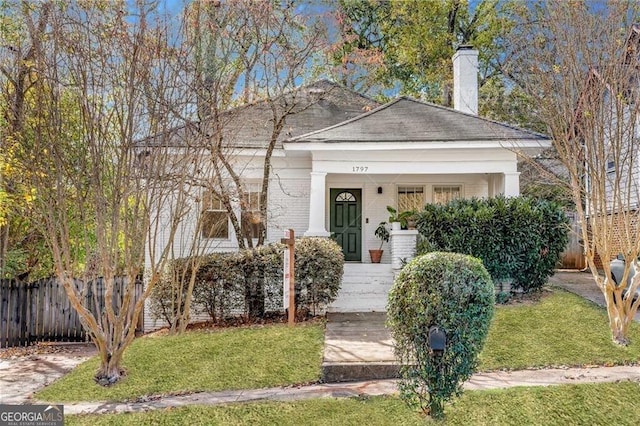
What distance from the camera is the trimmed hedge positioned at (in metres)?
9.55

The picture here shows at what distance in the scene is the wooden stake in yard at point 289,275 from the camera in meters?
8.70

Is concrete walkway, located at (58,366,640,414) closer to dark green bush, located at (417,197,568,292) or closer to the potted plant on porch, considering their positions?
dark green bush, located at (417,197,568,292)

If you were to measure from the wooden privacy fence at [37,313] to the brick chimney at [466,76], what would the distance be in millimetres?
10334

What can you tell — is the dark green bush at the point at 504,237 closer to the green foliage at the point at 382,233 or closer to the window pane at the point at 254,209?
the green foliage at the point at 382,233

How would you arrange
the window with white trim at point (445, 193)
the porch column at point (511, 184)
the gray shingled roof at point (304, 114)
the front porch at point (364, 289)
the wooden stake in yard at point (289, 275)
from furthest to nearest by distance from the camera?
the window with white trim at point (445, 193) → the gray shingled roof at point (304, 114) → the porch column at point (511, 184) → the front porch at point (364, 289) → the wooden stake in yard at point (289, 275)

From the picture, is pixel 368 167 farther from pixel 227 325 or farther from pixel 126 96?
pixel 126 96

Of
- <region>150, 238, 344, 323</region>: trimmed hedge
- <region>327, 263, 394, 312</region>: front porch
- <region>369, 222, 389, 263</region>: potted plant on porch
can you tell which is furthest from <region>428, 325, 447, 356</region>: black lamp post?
<region>369, 222, 389, 263</region>: potted plant on porch

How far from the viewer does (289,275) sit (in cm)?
873

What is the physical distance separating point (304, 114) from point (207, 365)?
29.7ft

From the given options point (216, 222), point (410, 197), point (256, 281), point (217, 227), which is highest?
point (410, 197)

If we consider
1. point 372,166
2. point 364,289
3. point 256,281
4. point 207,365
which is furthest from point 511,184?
point 207,365

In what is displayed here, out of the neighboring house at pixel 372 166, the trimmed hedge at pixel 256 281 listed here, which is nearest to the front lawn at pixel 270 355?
the trimmed hedge at pixel 256 281

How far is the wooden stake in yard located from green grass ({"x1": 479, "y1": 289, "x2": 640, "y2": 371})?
11.5ft

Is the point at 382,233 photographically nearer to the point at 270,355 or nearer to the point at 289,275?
the point at 289,275
